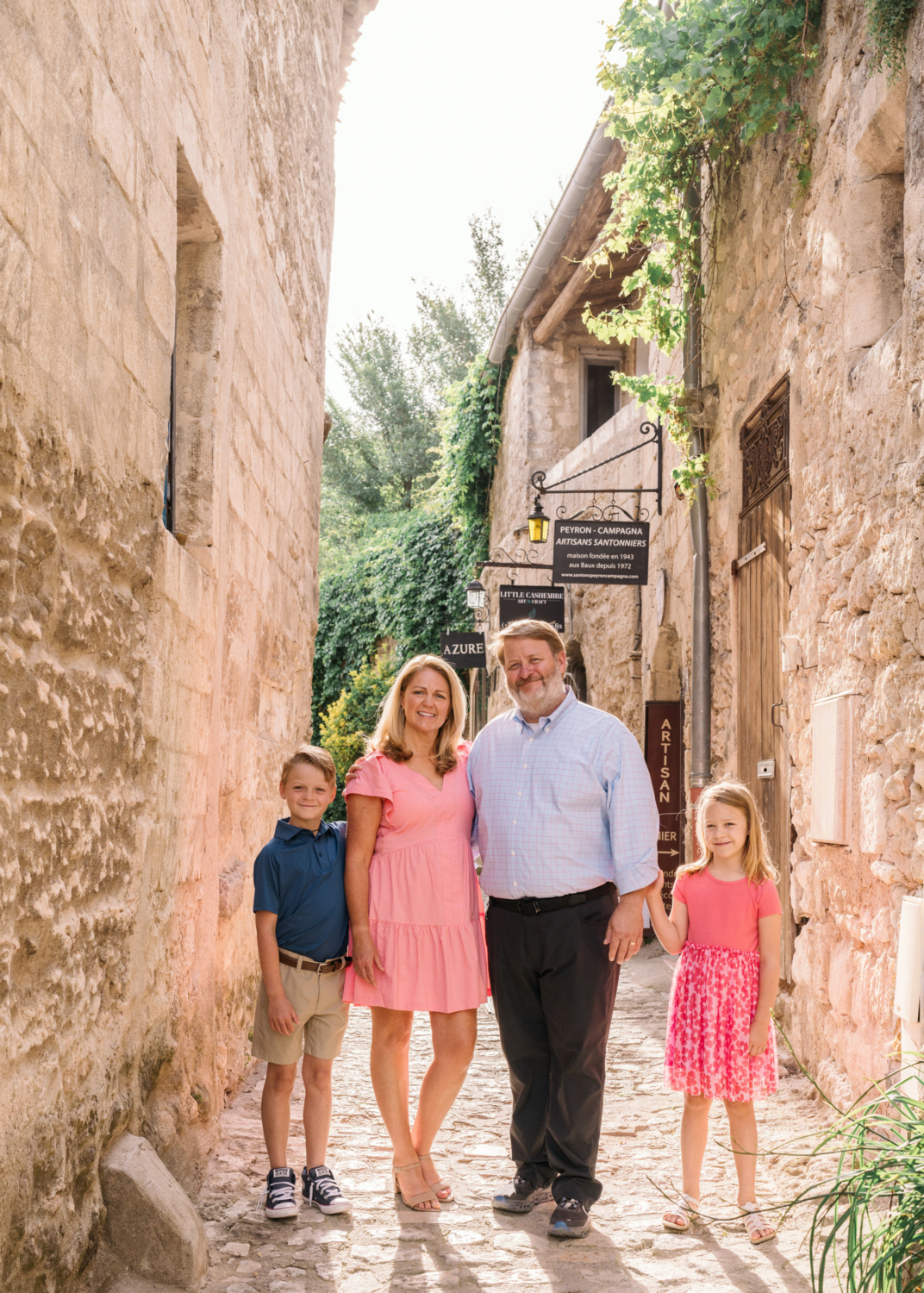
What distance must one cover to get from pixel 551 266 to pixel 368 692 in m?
8.26

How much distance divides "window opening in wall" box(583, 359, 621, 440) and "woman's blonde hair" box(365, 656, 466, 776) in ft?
35.9

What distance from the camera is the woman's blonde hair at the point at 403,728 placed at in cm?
339

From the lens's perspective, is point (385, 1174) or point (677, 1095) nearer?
point (385, 1174)

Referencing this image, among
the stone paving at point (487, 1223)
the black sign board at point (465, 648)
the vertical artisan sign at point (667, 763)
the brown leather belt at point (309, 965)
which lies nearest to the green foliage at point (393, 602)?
the black sign board at point (465, 648)

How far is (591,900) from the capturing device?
323 cm

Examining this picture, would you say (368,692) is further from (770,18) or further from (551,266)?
(770,18)

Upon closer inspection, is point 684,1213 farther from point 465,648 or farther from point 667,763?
point 465,648

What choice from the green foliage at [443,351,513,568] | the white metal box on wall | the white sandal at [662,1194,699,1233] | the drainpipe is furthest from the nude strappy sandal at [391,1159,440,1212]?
the green foliage at [443,351,513,568]

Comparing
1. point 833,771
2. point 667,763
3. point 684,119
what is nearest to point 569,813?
point 833,771

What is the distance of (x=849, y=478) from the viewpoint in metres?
3.95

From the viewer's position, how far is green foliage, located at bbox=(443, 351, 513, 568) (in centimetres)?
1565

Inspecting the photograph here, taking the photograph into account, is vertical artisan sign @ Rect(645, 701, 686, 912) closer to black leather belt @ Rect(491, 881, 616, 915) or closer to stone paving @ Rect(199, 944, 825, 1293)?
stone paving @ Rect(199, 944, 825, 1293)

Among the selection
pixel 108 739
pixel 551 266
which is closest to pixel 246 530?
pixel 108 739

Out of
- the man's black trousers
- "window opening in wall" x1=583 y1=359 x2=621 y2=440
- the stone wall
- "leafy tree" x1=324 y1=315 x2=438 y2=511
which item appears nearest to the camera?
the man's black trousers
